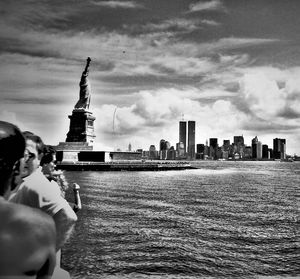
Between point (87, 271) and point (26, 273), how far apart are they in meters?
8.53

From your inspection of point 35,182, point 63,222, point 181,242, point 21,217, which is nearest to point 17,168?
point 21,217

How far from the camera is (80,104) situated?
2443 inches

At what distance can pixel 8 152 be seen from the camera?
1.88 meters

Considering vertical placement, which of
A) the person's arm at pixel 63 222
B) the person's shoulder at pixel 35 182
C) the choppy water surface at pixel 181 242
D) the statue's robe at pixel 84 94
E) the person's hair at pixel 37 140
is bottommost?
the choppy water surface at pixel 181 242

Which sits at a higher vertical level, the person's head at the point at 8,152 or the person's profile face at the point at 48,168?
the person's head at the point at 8,152

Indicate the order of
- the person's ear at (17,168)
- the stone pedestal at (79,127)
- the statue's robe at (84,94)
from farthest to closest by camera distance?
1. the statue's robe at (84,94)
2. the stone pedestal at (79,127)
3. the person's ear at (17,168)

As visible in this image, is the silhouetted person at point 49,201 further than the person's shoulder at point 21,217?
Yes

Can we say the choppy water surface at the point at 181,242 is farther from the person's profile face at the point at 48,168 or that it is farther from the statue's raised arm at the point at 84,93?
the statue's raised arm at the point at 84,93

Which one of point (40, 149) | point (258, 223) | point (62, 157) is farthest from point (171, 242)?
point (62, 157)

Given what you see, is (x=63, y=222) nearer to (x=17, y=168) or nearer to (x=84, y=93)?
(x=17, y=168)

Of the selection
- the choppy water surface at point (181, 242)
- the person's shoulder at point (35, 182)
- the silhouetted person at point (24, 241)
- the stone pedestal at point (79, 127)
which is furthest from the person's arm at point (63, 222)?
the stone pedestal at point (79, 127)

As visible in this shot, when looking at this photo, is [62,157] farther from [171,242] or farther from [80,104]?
[171,242]

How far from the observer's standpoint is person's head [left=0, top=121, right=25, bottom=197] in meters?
1.85

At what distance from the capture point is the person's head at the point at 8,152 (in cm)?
185
